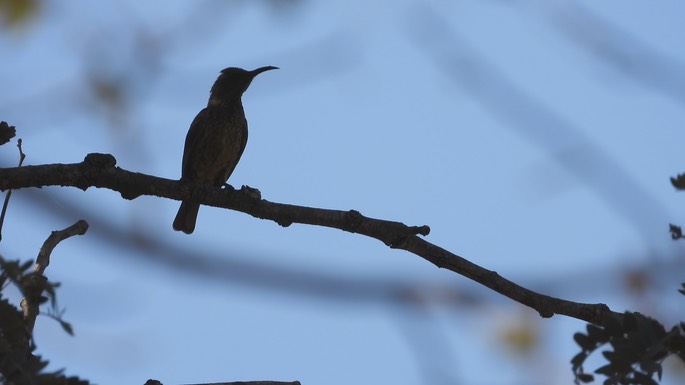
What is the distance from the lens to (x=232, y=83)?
820cm

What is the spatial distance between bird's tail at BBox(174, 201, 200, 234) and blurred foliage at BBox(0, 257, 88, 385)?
550cm

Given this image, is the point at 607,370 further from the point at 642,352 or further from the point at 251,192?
the point at 251,192

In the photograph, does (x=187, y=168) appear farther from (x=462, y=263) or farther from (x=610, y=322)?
(x=610, y=322)

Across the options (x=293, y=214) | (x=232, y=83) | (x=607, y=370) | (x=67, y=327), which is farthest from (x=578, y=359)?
(x=232, y=83)

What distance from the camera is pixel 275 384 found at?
9.16ft

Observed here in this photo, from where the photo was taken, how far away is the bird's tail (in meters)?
7.83

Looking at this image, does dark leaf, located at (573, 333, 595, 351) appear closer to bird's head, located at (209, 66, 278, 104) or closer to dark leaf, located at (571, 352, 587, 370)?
dark leaf, located at (571, 352, 587, 370)

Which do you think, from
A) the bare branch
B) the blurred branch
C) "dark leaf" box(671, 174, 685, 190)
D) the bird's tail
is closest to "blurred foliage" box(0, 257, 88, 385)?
the bare branch

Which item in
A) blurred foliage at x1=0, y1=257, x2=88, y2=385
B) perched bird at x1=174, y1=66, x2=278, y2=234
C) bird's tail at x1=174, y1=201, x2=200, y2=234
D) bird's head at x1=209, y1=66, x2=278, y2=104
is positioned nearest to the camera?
blurred foliage at x1=0, y1=257, x2=88, y2=385

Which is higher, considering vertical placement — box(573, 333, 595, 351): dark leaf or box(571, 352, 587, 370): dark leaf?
box(573, 333, 595, 351): dark leaf

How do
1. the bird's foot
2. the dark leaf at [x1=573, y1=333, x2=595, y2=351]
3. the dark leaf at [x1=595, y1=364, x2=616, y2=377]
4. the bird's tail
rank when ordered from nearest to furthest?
the dark leaf at [x1=595, y1=364, x2=616, y2=377]
the dark leaf at [x1=573, y1=333, x2=595, y2=351]
the bird's foot
the bird's tail

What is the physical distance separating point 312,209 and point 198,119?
160 inches

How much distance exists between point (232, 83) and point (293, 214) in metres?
4.50

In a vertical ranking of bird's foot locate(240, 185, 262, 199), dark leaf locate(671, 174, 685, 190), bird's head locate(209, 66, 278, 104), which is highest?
bird's head locate(209, 66, 278, 104)
